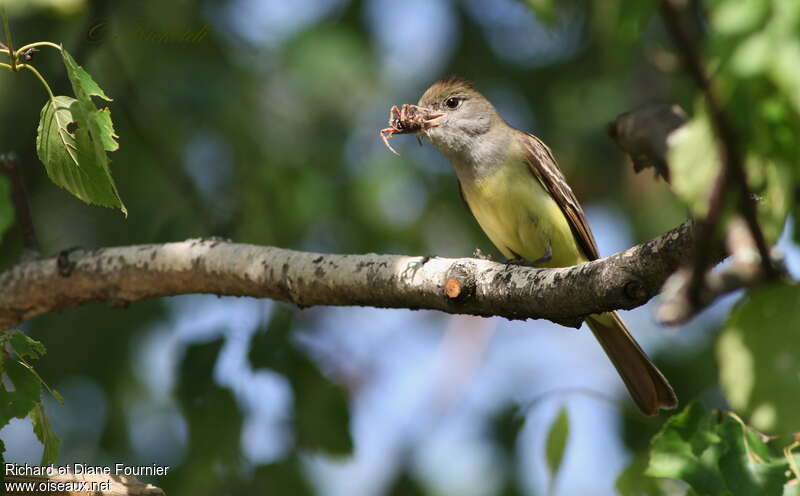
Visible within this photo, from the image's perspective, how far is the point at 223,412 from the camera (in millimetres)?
5035

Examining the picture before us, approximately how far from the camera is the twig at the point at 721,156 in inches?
55.9

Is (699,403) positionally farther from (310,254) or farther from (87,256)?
(87,256)

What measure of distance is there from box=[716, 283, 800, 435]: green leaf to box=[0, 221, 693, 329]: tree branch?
78cm

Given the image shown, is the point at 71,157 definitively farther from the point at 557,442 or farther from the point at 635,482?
the point at 635,482

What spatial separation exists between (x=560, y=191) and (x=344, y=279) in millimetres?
2358

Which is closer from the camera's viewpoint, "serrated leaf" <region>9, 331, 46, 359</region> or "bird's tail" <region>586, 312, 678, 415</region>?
"serrated leaf" <region>9, 331, 46, 359</region>

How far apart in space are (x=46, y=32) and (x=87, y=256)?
350 cm

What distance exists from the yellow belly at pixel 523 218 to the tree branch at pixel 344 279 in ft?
5.93

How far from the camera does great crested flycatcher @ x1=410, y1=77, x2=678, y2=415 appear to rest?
5.19 m

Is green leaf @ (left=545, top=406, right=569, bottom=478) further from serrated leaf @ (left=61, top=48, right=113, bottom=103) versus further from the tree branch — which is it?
serrated leaf @ (left=61, top=48, right=113, bottom=103)

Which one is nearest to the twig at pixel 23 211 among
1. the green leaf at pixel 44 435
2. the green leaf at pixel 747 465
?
the green leaf at pixel 44 435

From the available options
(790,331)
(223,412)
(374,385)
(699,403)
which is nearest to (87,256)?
(223,412)

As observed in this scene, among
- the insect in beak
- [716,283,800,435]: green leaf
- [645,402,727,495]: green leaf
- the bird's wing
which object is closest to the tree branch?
[645,402,727,495]: green leaf

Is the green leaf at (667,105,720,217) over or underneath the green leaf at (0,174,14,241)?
underneath
